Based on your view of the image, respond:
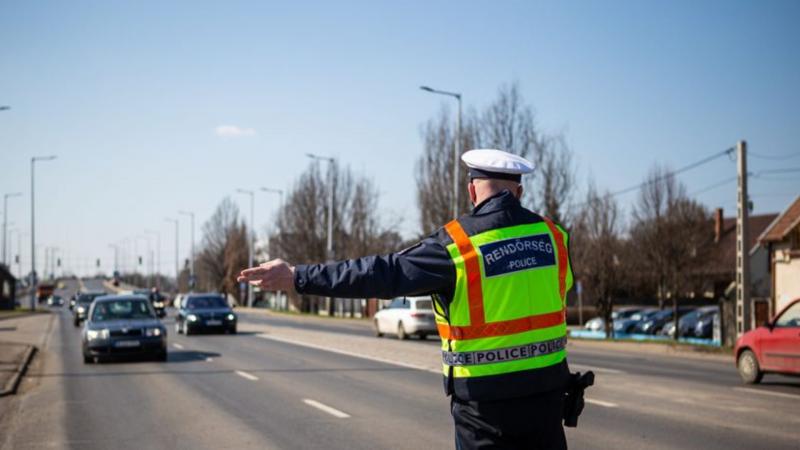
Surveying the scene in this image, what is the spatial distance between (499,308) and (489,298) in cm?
6

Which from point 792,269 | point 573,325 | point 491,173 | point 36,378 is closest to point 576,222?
point 792,269

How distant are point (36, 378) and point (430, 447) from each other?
36.0ft

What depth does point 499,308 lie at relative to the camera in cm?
387

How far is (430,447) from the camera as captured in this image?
891 cm

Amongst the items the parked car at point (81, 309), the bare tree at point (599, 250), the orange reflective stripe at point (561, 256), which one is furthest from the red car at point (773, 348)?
the parked car at point (81, 309)

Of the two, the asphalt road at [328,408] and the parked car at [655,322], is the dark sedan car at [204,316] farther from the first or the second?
the parked car at [655,322]

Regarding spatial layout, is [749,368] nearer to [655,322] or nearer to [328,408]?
[328,408]

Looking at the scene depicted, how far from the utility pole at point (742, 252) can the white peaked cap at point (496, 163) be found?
21.9 m

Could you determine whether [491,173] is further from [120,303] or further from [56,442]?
[120,303]

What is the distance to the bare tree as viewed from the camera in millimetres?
36812

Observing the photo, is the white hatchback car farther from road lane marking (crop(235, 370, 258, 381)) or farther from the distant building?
the distant building

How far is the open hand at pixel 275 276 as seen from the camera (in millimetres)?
3898

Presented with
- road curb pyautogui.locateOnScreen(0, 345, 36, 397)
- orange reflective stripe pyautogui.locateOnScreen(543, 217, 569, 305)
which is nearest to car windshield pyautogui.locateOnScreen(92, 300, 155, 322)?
road curb pyautogui.locateOnScreen(0, 345, 36, 397)

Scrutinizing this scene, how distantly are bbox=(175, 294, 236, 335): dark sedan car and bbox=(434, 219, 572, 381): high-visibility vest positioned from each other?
98.5 feet
